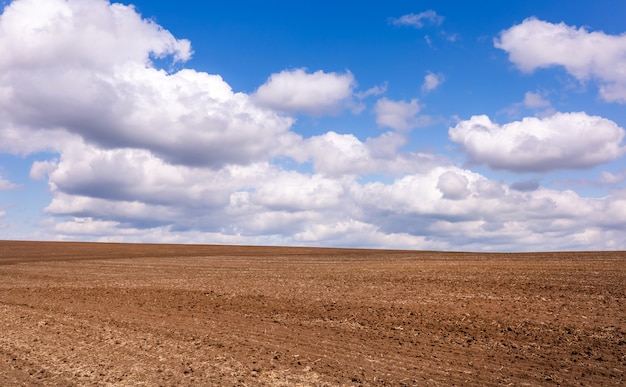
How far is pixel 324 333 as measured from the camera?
16.9 metres

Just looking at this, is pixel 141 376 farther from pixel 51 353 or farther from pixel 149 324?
pixel 149 324

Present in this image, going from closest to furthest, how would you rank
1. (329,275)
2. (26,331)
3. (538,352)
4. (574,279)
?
(538,352), (26,331), (574,279), (329,275)

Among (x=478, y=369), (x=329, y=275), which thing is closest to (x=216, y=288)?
(x=329, y=275)

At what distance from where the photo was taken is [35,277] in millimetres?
37000

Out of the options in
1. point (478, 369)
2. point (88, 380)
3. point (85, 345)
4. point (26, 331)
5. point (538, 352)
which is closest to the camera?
point (88, 380)

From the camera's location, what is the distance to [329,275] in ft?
112

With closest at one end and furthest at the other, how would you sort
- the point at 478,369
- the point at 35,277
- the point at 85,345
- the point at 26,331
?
1. the point at 478,369
2. the point at 85,345
3. the point at 26,331
4. the point at 35,277

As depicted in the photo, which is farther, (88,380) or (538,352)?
(538,352)

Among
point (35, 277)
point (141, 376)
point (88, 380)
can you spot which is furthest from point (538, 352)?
point (35, 277)

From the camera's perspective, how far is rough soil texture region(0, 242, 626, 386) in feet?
40.9

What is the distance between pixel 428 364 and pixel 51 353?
1043 centimetres

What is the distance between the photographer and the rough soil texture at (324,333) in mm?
12453

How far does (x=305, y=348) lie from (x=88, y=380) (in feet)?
19.0

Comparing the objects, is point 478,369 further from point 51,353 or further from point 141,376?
point 51,353
